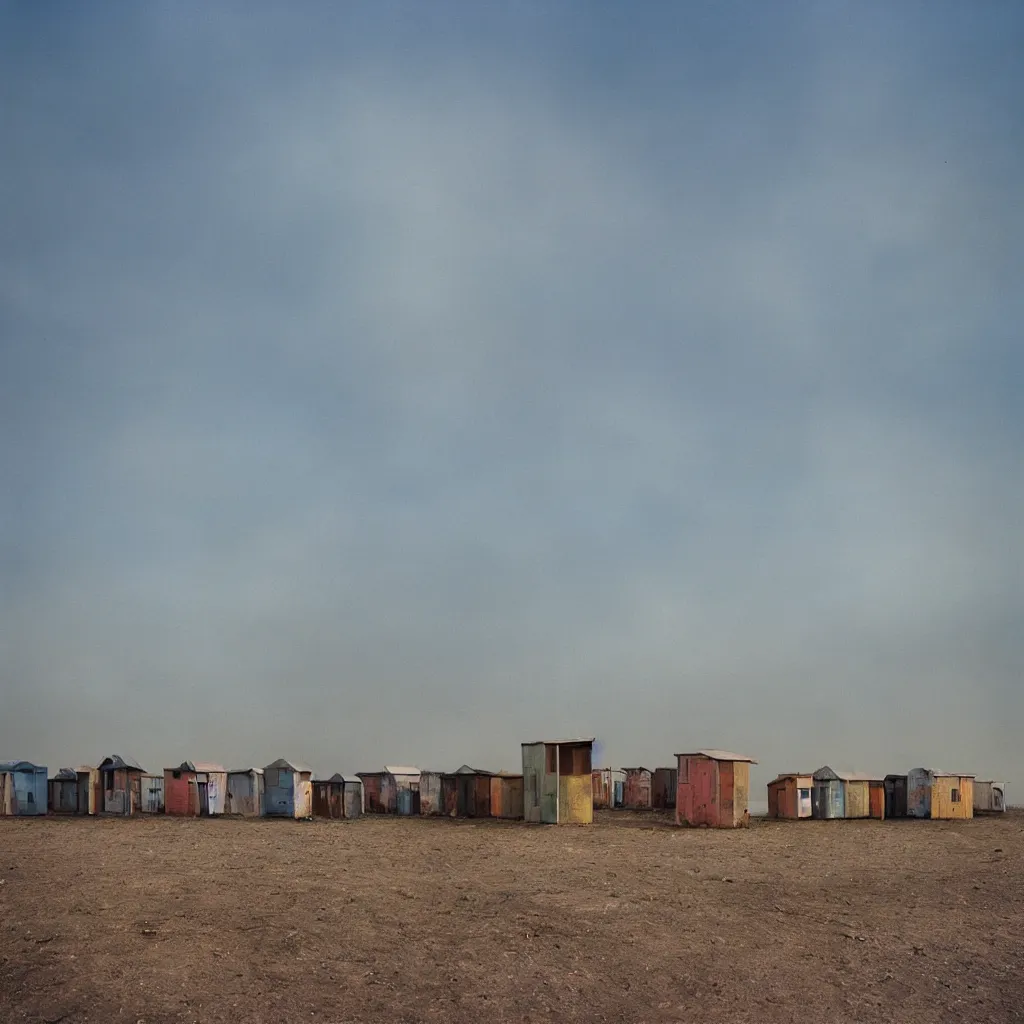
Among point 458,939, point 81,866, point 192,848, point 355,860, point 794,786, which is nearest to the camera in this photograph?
point 458,939

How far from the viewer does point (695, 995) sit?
18.1 m

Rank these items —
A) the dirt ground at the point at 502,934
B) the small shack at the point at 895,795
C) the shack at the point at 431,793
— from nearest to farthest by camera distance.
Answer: the dirt ground at the point at 502,934 → the shack at the point at 431,793 → the small shack at the point at 895,795

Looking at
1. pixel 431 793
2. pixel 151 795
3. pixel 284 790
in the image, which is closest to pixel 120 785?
pixel 151 795

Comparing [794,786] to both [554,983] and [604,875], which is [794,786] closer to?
[604,875]

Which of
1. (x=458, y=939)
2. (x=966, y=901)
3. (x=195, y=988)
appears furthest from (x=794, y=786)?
(x=195, y=988)

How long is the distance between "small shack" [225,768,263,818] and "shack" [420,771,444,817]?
6.95m

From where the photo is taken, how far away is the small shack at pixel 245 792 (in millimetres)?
43906

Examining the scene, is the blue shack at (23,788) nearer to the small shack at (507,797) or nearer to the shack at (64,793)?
the shack at (64,793)

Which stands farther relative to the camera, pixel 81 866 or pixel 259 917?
pixel 81 866

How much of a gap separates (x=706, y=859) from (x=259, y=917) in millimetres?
13270

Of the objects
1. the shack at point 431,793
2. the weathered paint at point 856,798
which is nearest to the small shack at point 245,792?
Result: the shack at point 431,793

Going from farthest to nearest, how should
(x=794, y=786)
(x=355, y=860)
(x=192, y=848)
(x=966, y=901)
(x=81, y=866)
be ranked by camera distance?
(x=794, y=786)
(x=192, y=848)
(x=355, y=860)
(x=81, y=866)
(x=966, y=901)

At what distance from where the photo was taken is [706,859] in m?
28.8

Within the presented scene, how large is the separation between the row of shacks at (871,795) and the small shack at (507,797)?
38.4 ft
